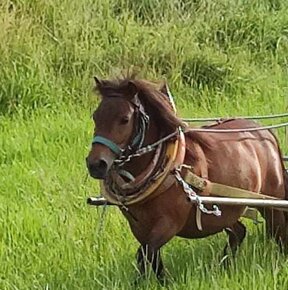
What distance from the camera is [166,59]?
7754 mm

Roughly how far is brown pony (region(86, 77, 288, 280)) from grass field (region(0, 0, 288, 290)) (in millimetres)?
182

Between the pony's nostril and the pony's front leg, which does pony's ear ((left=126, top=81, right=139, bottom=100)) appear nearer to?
the pony's nostril

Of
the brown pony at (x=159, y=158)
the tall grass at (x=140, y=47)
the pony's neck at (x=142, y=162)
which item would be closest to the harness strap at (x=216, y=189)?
the brown pony at (x=159, y=158)

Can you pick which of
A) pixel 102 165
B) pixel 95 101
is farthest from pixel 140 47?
pixel 102 165

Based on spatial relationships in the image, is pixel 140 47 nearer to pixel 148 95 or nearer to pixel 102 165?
pixel 148 95

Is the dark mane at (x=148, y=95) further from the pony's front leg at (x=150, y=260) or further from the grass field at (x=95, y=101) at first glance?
the grass field at (x=95, y=101)

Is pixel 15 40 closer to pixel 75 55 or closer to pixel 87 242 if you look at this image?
pixel 75 55

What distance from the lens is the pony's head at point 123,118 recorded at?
11.6ft

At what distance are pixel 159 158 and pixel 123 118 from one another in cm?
27

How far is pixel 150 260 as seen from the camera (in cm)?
377

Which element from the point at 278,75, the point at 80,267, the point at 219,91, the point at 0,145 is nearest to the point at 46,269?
the point at 80,267

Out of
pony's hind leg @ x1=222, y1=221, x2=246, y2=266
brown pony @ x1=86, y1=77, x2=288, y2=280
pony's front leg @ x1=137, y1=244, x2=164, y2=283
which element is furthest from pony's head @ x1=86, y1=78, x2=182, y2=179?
pony's hind leg @ x1=222, y1=221, x2=246, y2=266

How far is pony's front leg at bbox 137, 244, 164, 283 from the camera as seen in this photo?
3.76m

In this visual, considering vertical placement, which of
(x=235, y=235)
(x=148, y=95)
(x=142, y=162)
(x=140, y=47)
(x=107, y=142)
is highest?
(x=148, y=95)
